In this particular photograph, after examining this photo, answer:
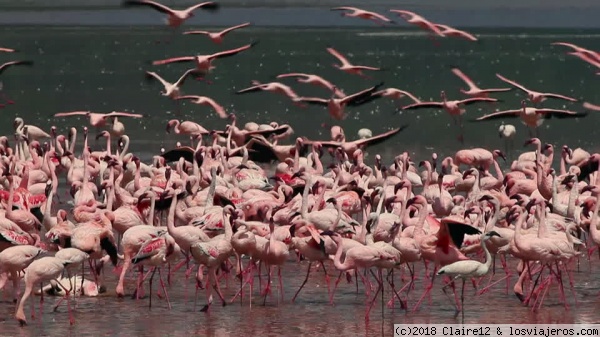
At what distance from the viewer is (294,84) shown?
160ft

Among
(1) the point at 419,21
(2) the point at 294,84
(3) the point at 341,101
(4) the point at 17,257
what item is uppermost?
(2) the point at 294,84

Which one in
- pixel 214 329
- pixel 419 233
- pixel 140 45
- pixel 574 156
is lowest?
pixel 214 329

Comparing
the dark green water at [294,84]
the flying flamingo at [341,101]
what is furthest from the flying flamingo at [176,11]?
the flying flamingo at [341,101]

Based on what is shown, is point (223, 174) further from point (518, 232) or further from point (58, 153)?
point (518, 232)

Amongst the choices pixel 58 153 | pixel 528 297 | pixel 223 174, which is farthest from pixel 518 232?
pixel 58 153

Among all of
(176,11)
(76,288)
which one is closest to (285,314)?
(76,288)

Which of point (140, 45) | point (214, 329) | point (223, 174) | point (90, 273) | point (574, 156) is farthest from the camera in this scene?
point (140, 45)

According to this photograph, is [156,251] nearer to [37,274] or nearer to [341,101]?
[37,274]

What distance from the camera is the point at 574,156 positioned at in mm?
19203

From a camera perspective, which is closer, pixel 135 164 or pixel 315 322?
pixel 315 322

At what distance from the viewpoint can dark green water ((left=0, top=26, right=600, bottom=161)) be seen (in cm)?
2920

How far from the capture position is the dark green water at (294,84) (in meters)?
29.2

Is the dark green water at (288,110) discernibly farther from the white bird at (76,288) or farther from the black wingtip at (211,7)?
the black wingtip at (211,7)

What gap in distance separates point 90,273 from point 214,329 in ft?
9.62
